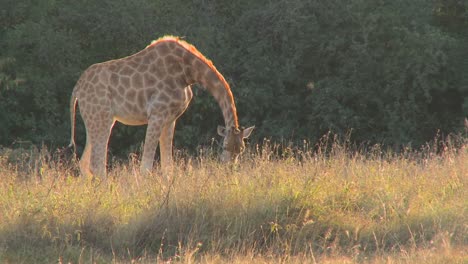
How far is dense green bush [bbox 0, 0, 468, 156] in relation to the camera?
17.8 m

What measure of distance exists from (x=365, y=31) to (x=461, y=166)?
28.7ft

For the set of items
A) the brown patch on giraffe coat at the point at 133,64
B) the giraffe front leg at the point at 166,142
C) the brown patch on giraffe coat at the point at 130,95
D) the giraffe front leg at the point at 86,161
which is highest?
the brown patch on giraffe coat at the point at 133,64

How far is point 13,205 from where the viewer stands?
772 cm

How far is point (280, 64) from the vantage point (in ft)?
62.5

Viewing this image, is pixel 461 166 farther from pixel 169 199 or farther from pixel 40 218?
pixel 40 218

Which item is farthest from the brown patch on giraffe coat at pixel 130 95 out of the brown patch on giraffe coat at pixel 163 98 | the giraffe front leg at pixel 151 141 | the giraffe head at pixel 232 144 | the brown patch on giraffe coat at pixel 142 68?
the giraffe head at pixel 232 144

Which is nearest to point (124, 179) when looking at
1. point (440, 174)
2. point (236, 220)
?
point (236, 220)

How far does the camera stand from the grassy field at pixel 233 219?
7160 millimetres

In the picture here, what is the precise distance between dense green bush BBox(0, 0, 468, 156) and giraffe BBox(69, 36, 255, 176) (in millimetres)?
6584

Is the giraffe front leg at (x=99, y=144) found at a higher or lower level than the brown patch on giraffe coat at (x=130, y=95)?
lower

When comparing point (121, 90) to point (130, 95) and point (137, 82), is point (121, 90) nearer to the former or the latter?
point (130, 95)

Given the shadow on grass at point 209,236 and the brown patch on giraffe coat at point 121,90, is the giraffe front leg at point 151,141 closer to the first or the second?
the brown patch on giraffe coat at point 121,90

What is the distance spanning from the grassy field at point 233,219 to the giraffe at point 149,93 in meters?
1.75

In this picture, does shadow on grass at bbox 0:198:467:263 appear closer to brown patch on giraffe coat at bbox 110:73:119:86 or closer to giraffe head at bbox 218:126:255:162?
giraffe head at bbox 218:126:255:162
